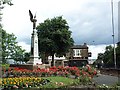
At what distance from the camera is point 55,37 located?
64625 millimetres

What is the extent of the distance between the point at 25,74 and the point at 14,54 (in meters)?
30.0

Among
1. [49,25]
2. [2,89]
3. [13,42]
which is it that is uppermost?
[49,25]

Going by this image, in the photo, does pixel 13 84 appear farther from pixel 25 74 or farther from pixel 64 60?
pixel 64 60

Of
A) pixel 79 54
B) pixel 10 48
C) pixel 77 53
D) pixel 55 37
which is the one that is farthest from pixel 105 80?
pixel 77 53

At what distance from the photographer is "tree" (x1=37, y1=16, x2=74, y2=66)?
208ft

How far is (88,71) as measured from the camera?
22.4 m

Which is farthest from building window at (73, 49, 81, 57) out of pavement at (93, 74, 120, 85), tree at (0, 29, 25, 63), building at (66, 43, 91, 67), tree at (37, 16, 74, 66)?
pavement at (93, 74, 120, 85)

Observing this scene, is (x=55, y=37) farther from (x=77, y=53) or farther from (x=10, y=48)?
(x=77, y=53)

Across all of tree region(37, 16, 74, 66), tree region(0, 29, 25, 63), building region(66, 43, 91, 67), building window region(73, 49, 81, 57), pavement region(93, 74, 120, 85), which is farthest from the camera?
building window region(73, 49, 81, 57)

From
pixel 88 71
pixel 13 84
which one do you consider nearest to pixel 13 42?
pixel 88 71

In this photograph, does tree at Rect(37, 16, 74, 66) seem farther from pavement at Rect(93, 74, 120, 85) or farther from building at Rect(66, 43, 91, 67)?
building at Rect(66, 43, 91, 67)

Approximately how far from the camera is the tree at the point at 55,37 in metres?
63.2

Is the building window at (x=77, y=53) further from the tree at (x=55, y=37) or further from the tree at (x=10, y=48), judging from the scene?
the tree at (x=10, y=48)

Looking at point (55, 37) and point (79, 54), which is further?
point (79, 54)
